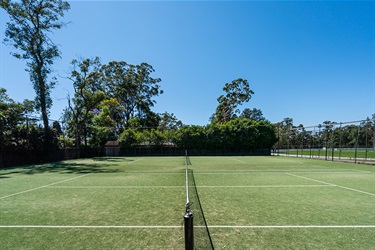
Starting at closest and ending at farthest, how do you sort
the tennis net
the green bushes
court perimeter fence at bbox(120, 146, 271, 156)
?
the tennis net, the green bushes, court perimeter fence at bbox(120, 146, 271, 156)

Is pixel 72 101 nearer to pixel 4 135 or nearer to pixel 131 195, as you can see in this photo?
pixel 4 135

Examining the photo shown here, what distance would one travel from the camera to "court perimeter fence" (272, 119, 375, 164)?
58.9 ft

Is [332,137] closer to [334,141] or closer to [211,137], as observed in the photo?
[334,141]

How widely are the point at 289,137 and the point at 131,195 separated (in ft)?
93.2

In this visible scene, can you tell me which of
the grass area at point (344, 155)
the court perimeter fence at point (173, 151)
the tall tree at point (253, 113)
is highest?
the tall tree at point (253, 113)

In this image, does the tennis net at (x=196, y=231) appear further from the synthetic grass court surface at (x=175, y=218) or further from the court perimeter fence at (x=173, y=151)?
the court perimeter fence at (x=173, y=151)

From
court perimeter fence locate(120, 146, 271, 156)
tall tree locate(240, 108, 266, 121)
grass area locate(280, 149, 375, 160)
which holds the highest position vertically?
tall tree locate(240, 108, 266, 121)

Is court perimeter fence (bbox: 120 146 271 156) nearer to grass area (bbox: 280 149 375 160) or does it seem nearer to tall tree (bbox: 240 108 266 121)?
grass area (bbox: 280 149 375 160)

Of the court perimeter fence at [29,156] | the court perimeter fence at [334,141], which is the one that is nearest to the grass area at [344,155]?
the court perimeter fence at [334,141]

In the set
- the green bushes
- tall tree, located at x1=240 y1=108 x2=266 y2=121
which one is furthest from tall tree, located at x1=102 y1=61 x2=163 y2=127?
tall tree, located at x1=240 y1=108 x2=266 y2=121

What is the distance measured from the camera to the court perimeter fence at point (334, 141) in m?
18.0

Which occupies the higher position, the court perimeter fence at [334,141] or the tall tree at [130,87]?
the tall tree at [130,87]

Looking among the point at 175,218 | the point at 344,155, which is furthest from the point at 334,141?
the point at 175,218

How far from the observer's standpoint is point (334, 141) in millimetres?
22469
